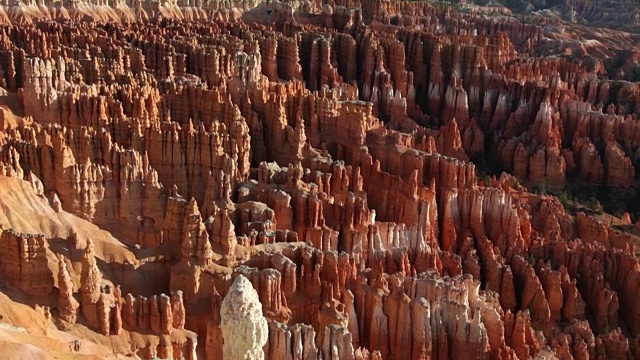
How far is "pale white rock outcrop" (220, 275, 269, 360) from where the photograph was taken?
13.1m

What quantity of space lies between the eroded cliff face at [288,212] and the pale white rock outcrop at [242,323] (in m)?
0.03

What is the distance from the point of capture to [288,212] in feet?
104

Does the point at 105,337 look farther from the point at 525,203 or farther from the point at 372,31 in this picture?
the point at 372,31

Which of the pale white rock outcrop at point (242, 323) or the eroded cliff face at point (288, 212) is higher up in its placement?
the pale white rock outcrop at point (242, 323)

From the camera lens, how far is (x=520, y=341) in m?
26.3

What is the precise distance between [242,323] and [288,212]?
61.4 ft

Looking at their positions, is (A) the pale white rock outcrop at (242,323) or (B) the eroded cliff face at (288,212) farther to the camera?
(B) the eroded cliff face at (288,212)

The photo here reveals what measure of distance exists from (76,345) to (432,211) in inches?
748

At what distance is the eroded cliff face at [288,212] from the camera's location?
23.5 meters

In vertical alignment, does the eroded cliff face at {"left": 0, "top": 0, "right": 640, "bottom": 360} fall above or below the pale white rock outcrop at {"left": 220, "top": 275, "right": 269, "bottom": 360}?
below

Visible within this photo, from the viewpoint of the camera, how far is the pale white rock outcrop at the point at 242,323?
13055 mm

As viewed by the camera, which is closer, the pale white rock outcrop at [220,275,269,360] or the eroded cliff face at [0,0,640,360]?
the pale white rock outcrop at [220,275,269,360]

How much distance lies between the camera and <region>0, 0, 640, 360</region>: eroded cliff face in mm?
23516

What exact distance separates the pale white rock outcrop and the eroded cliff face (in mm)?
32
